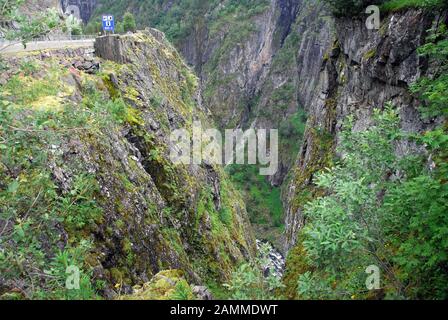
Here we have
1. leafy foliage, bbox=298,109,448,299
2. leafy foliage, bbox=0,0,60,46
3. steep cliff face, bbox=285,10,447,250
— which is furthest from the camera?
steep cliff face, bbox=285,10,447,250

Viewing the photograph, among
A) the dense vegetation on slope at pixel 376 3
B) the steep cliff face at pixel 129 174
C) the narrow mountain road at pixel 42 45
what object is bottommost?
the steep cliff face at pixel 129 174

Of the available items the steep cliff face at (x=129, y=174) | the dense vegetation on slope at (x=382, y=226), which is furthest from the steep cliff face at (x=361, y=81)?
the steep cliff face at (x=129, y=174)

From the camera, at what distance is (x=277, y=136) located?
108312mm

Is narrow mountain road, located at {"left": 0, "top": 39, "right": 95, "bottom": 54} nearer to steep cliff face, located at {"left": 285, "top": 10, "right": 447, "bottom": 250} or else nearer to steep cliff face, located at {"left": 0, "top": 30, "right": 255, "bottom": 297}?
steep cliff face, located at {"left": 0, "top": 30, "right": 255, "bottom": 297}

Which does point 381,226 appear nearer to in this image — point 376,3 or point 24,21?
point 24,21

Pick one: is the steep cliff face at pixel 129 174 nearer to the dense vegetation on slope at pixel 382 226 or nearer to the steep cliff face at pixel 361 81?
the dense vegetation on slope at pixel 382 226

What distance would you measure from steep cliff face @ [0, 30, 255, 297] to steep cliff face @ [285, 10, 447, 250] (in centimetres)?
610

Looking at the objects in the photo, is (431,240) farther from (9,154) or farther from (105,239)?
(105,239)

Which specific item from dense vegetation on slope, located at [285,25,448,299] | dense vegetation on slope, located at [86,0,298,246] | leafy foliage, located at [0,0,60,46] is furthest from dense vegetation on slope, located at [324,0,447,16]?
dense vegetation on slope, located at [86,0,298,246]

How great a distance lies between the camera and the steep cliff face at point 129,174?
12.6 m

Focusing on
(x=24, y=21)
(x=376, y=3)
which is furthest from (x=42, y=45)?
(x=376, y=3)

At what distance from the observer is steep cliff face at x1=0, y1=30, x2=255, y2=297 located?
12555 mm

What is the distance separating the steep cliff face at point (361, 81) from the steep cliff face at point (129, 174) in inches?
240
